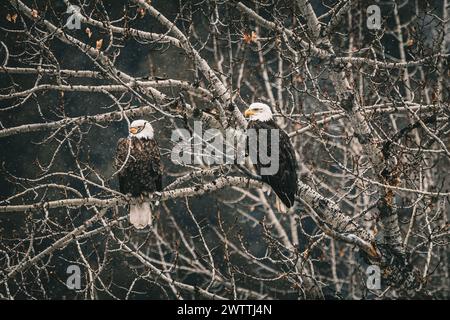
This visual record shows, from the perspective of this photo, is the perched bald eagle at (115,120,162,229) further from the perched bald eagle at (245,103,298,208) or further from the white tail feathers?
the perched bald eagle at (245,103,298,208)

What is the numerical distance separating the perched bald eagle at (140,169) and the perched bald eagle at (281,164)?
1.16 m

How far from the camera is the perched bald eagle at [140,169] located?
568 cm

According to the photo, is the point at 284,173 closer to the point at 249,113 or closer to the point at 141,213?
the point at 249,113

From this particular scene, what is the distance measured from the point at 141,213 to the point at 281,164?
1.66 meters

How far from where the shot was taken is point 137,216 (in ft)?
18.9

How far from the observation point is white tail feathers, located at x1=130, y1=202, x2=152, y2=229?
5707 mm

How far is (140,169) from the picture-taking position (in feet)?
18.7

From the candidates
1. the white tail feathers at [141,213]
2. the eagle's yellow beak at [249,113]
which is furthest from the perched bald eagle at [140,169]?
the eagle's yellow beak at [249,113]

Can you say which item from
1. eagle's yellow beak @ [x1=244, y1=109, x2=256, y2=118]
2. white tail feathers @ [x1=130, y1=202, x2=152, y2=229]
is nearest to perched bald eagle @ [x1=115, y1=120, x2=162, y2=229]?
white tail feathers @ [x1=130, y1=202, x2=152, y2=229]

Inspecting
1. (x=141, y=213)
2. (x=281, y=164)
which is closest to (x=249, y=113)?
(x=281, y=164)

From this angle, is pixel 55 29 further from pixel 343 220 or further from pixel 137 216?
pixel 343 220
